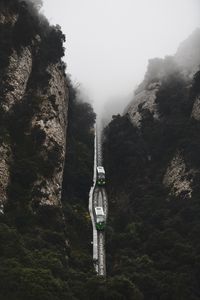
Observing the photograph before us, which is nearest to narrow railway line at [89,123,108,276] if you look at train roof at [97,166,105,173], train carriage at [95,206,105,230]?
train carriage at [95,206,105,230]

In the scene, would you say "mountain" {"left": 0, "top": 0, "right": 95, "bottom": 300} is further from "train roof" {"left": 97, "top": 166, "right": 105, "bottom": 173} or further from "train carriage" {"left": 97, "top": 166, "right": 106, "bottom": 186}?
"train carriage" {"left": 97, "top": 166, "right": 106, "bottom": 186}

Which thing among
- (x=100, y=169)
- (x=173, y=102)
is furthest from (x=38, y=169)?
(x=173, y=102)

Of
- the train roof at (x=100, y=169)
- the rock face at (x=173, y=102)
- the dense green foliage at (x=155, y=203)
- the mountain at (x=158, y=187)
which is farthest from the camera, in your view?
the train roof at (x=100, y=169)

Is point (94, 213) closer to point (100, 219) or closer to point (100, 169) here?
point (100, 219)

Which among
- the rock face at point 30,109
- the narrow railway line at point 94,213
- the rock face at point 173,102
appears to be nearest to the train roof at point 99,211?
the narrow railway line at point 94,213

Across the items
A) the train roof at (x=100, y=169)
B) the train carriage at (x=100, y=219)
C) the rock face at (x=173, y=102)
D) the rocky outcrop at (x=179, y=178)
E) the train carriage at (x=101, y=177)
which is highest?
the rock face at (x=173, y=102)

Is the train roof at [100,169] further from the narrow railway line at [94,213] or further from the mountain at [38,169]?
the mountain at [38,169]

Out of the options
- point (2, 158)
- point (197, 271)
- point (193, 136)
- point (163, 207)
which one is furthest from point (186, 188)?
point (2, 158)

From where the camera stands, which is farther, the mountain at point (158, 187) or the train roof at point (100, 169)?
the train roof at point (100, 169)
